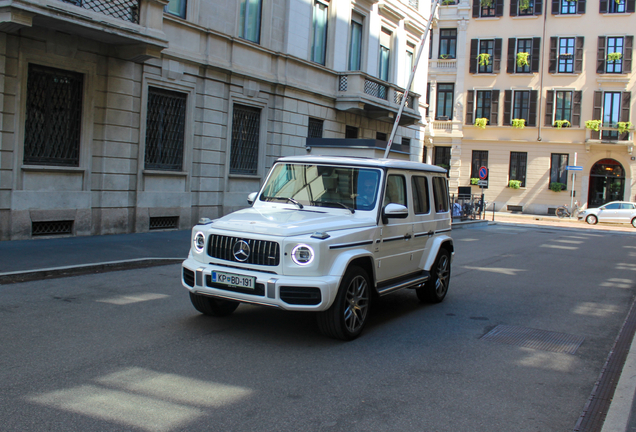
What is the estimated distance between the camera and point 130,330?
638cm

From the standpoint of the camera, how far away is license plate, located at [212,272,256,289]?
5877mm

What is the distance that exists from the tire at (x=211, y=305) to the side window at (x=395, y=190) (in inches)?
87.8

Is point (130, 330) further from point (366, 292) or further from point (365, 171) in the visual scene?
point (365, 171)

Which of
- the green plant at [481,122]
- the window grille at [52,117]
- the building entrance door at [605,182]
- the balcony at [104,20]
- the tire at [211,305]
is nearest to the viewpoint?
the tire at [211,305]

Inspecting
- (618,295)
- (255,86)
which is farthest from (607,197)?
(618,295)

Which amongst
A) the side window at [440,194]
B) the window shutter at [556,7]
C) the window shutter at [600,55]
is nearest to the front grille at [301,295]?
the side window at [440,194]

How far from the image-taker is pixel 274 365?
537cm

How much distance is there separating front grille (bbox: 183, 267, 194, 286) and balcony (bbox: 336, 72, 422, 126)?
18.1 meters

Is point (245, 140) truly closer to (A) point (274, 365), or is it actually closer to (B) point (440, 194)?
(B) point (440, 194)

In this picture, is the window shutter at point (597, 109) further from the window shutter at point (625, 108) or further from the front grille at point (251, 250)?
the front grille at point (251, 250)

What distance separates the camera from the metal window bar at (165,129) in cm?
1617

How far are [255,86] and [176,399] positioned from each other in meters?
16.1

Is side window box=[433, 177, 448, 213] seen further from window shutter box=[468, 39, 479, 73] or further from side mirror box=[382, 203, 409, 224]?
window shutter box=[468, 39, 479, 73]

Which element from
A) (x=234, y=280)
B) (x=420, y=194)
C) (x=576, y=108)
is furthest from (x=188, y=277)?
(x=576, y=108)
